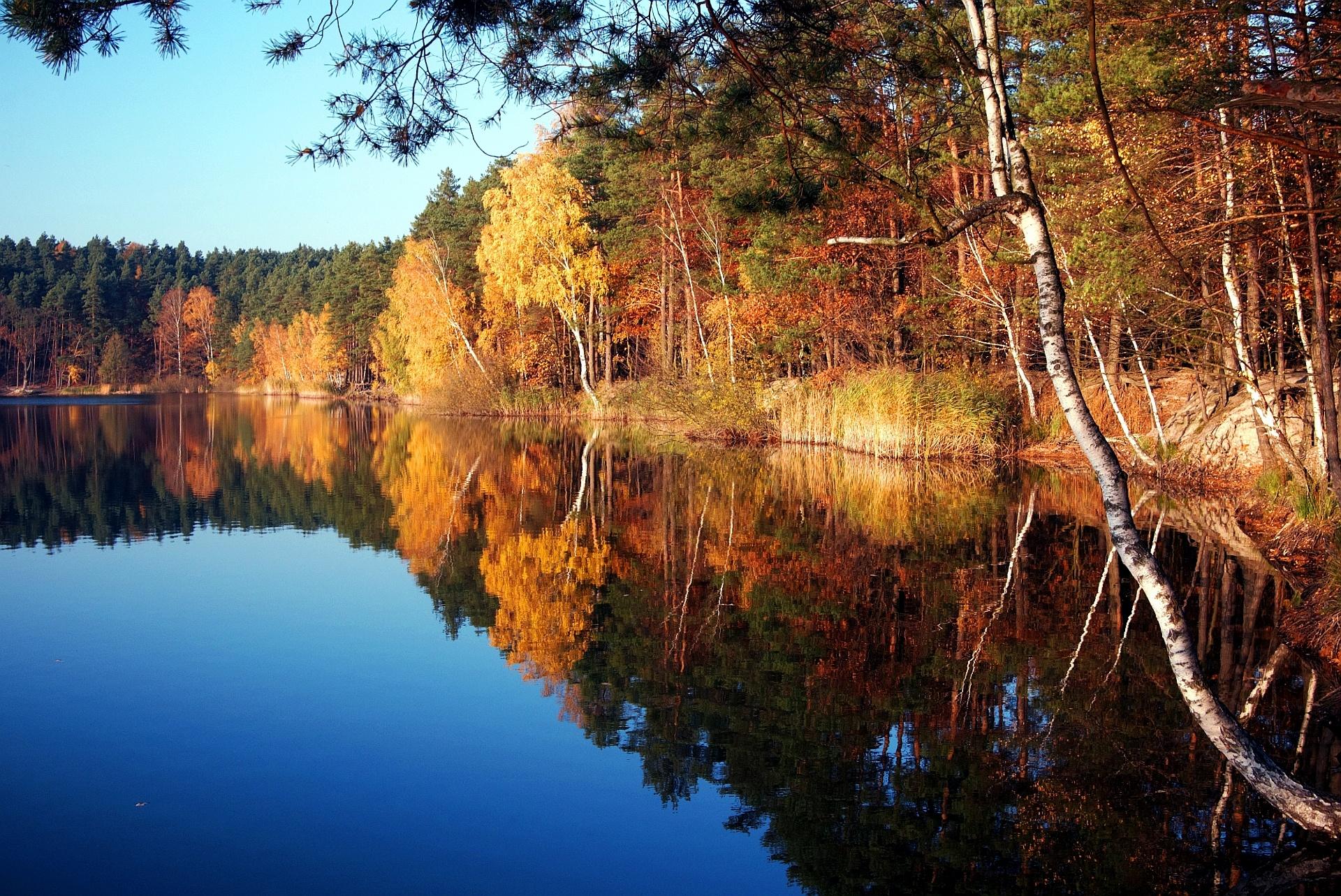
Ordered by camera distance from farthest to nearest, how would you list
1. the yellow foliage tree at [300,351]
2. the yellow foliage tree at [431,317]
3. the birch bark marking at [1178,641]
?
the yellow foliage tree at [300,351] < the yellow foliage tree at [431,317] < the birch bark marking at [1178,641]

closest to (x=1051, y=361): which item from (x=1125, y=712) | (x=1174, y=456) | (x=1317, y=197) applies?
(x=1125, y=712)

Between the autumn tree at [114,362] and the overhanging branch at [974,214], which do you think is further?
the autumn tree at [114,362]

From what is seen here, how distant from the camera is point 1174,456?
17.2 metres

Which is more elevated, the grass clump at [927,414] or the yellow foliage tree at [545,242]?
the yellow foliage tree at [545,242]

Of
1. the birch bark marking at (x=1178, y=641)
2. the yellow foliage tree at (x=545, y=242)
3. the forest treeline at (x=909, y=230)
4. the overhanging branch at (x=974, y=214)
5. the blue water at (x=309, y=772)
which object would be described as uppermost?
the yellow foliage tree at (x=545, y=242)

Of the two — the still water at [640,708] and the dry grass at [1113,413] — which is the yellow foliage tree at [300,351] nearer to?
the dry grass at [1113,413]

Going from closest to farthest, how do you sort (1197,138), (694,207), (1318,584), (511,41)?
1. (511,41)
2. (1318,584)
3. (1197,138)
4. (694,207)

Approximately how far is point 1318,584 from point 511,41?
305 inches

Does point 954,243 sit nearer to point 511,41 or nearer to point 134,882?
point 511,41

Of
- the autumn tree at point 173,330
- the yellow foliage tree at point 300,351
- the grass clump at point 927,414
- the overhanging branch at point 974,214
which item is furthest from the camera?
the autumn tree at point 173,330

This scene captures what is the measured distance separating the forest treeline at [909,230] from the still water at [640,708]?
9.46ft

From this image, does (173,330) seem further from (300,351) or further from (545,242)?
(545,242)

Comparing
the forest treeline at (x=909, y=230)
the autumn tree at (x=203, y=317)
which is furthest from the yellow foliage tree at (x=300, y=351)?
the forest treeline at (x=909, y=230)

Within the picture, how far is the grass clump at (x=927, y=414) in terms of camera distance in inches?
854
